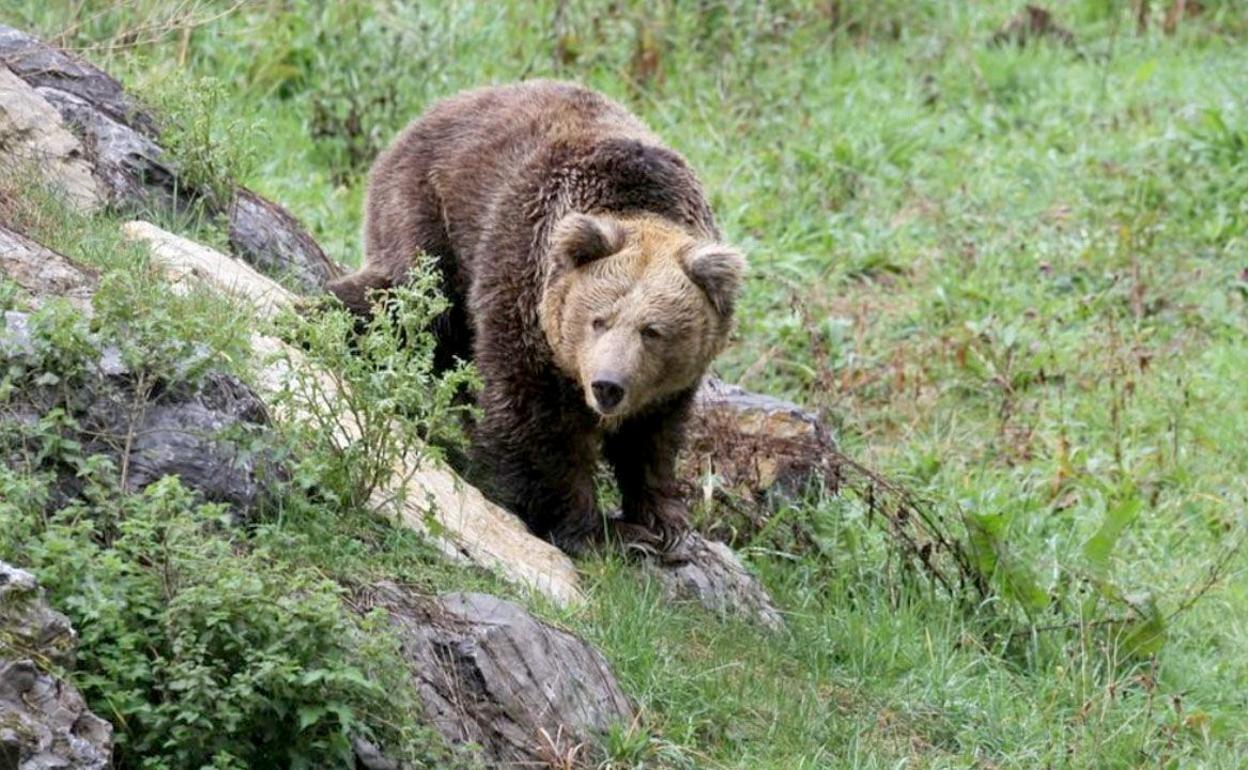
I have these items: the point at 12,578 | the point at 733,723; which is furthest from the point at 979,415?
the point at 12,578

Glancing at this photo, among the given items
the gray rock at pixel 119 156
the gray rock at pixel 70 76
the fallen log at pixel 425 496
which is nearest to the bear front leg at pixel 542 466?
the fallen log at pixel 425 496

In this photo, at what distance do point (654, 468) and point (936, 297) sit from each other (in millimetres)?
3884

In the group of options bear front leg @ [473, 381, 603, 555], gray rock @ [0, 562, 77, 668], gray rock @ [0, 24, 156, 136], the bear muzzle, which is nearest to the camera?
gray rock @ [0, 562, 77, 668]

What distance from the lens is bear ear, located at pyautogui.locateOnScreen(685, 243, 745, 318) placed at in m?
6.31

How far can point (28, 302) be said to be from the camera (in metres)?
5.18

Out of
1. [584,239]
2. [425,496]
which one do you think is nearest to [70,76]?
[584,239]

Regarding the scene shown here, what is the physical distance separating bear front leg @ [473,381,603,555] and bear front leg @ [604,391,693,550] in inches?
7.3

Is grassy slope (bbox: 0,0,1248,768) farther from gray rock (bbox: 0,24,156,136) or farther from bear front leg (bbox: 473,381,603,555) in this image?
bear front leg (bbox: 473,381,603,555)

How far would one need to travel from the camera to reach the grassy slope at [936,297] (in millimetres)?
6004

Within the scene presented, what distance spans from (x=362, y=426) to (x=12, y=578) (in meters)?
1.53

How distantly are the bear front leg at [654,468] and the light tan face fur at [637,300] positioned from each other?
6.7 inches

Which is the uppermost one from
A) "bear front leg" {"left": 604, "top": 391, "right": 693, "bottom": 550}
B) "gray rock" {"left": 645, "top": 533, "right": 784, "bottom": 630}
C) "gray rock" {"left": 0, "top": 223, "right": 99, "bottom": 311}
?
"gray rock" {"left": 0, "top": 223, "right": 99, "bottom": 311}

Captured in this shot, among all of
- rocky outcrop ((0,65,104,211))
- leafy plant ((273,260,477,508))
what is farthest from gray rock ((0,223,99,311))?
rocky outcrop ((0,65,104,211))

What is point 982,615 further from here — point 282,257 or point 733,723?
point 282,257
